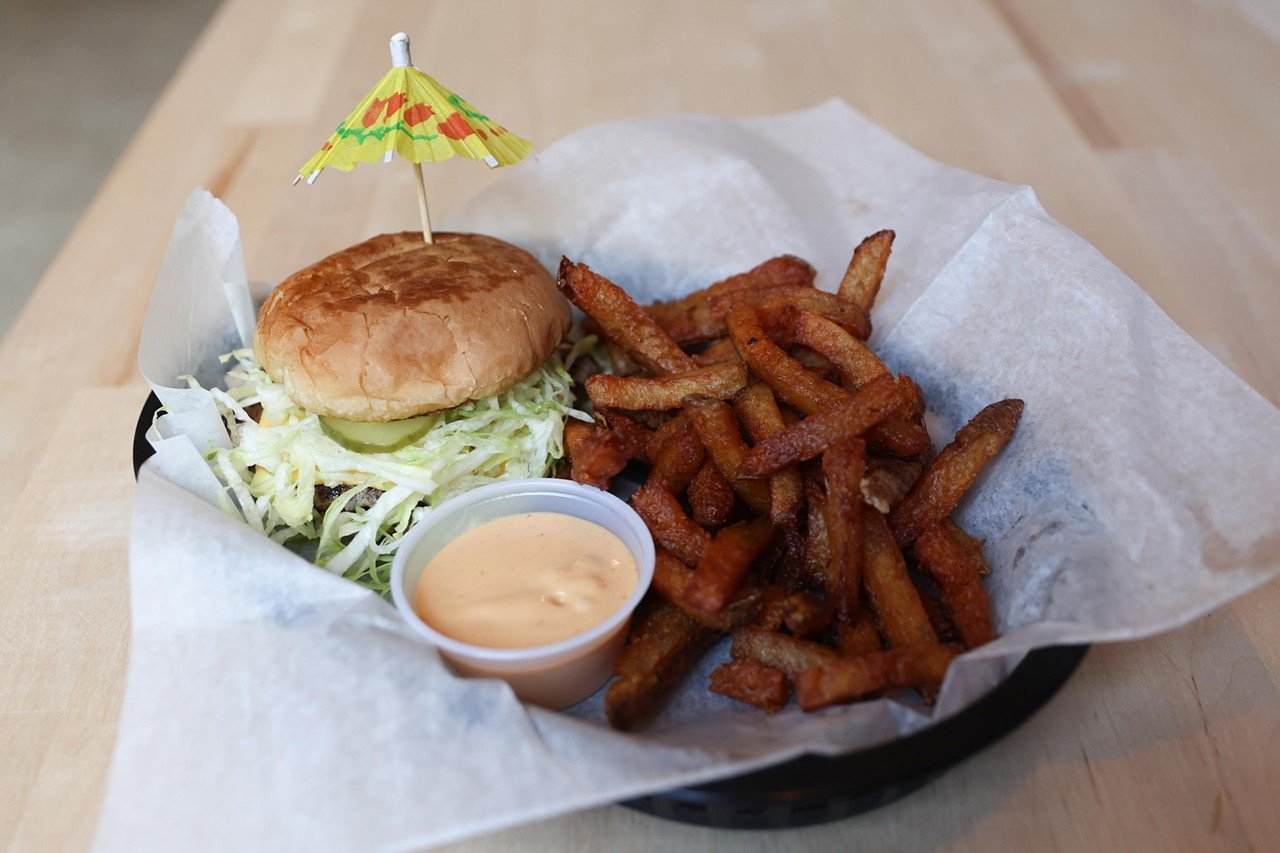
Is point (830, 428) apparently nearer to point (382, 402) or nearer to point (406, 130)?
point (382, 402)

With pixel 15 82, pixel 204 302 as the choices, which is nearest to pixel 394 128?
pixel 204 302

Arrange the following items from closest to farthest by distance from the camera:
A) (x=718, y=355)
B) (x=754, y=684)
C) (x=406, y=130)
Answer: (x=754, y=684)
(x=406, y=130)
(x=718, y=355)

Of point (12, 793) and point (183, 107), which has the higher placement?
point (183, 107)

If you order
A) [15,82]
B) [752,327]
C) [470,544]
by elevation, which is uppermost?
[752,327]

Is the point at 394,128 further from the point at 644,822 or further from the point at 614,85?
the point at 614,85

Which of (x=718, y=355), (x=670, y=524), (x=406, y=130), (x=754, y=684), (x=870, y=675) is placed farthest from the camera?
(x=718, y=355)

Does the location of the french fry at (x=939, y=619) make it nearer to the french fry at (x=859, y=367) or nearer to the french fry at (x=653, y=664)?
the french fry at (x=859, y=367)

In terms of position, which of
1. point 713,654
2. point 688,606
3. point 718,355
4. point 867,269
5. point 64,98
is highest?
point 867,269

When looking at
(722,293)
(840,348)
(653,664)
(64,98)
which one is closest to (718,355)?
(722,293)
